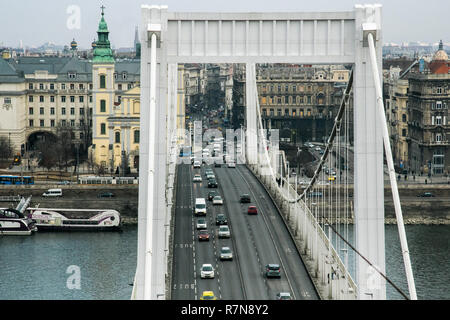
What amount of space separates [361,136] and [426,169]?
89.8 feet

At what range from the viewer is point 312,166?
3450 cm

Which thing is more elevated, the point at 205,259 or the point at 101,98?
the point at 101,98

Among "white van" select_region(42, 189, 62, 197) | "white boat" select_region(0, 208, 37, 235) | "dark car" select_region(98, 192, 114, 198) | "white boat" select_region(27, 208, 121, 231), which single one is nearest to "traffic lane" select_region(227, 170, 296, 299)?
"white boat" select_region(27, 208, 121, 231)

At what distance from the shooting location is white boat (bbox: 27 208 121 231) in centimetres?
2878

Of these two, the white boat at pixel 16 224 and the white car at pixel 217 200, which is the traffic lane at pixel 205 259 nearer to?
the white car at pixel 217 200

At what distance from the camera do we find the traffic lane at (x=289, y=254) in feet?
50.9

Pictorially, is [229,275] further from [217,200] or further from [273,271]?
[217,200]

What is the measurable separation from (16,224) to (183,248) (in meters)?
10.7

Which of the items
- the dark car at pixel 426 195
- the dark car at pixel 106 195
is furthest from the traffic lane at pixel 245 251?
the dark car at pixel 426 195

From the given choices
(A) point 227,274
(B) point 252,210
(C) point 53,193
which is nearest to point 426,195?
(B) point 252,210

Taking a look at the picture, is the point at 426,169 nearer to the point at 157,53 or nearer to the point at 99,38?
the point at 99,38

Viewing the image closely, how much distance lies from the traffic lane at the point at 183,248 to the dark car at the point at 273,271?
1144 millimetres

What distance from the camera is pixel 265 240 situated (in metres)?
19.8
